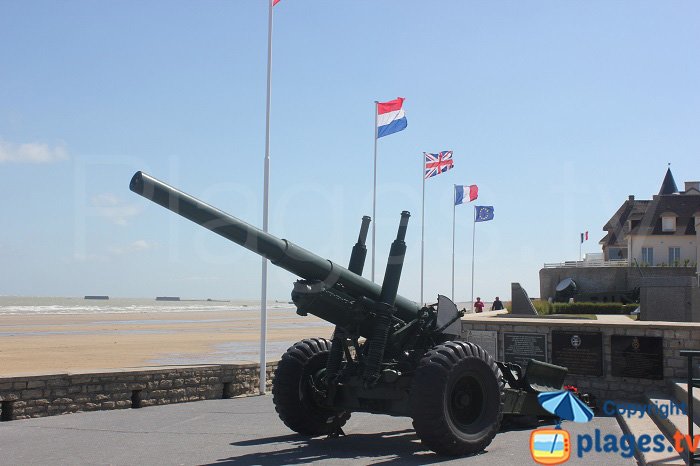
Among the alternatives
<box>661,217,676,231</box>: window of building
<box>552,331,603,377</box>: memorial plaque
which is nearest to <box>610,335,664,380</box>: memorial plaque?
<box>552,331,603,377</box>: memorial plaque

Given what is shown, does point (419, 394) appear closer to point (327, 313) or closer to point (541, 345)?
point (327, 313)

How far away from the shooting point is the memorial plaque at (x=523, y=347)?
14094 mm

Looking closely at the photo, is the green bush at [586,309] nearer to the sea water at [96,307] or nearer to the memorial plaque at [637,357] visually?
the memorial plaque at [637,357]

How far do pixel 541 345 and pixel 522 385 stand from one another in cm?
321

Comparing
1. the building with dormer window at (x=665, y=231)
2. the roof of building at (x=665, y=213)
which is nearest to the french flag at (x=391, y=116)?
the building with dormer window at (x=665, y=231)

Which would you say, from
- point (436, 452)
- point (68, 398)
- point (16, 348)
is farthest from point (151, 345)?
point (436, 452)

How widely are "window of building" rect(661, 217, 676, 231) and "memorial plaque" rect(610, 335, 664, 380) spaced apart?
49.4m

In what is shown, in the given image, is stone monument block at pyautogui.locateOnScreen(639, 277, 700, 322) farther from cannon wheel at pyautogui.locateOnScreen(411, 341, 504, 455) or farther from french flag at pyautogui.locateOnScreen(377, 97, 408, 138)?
french flag at pyautogui.locateOnScreen(377, 97, 408, 138)

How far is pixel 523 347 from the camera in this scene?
46.8 ft

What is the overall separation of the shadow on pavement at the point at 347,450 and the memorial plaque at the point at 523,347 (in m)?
3.93

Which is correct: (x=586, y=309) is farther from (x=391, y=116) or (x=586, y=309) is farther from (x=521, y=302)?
(x=391, y=116)

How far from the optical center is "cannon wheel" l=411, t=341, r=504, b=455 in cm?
907

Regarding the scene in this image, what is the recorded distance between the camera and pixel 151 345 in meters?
30.3

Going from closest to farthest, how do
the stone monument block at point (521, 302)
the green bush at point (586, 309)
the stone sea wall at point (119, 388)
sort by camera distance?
the stone sea wall at point (119, 388), the stone monument block at point (521, 302), the green bush at point (586, 309)
